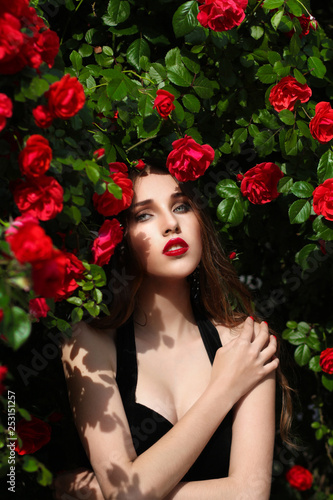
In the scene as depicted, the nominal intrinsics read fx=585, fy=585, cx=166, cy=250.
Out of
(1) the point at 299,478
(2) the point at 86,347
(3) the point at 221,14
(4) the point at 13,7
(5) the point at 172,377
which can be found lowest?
(1) the point at 299,478

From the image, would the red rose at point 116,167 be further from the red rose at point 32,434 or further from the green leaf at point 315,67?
the red rose at point 32,434

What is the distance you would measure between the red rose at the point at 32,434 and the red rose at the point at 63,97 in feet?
3.77

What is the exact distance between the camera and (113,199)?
66.4 inches

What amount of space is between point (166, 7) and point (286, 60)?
534mm

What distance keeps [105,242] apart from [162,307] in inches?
23.7

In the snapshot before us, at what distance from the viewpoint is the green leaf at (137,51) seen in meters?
2.17

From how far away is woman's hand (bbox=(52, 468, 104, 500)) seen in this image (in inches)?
77.8

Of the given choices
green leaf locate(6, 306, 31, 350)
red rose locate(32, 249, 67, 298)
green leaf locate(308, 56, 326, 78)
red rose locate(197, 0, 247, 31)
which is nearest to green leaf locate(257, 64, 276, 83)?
green leaf locate(308, 56, 326, 78)

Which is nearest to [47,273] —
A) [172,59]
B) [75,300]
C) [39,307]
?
[39,307]

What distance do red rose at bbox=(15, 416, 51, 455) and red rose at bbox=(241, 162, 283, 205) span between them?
1109mm

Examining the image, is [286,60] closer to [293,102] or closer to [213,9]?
[293,102]

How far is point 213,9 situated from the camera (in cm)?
186

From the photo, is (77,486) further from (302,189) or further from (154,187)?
(302,189)

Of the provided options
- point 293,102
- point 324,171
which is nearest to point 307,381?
point 324,171
